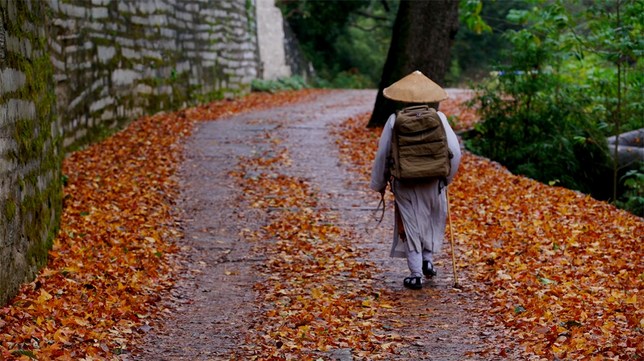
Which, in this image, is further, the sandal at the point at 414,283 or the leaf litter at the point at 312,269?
the sandal at the point at 414,283

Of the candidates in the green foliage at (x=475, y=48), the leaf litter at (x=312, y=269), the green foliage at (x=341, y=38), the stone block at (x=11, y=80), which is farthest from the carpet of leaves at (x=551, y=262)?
the green foliage at (x=475, y=48)

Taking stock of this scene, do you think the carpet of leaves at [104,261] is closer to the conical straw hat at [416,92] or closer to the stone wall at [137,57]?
the stone wall at [137,57]

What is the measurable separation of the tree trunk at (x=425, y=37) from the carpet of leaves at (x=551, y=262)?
2959 mm

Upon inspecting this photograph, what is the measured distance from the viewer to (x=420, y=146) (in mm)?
7641

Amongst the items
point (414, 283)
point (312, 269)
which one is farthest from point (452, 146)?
point (312, 269)

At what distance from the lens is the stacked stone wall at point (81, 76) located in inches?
260

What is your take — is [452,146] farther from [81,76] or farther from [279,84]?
[279,84]

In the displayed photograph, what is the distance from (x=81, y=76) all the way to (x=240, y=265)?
575 cm

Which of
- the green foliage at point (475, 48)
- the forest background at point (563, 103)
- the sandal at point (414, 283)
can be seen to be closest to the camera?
the sandal at point (414, 283)

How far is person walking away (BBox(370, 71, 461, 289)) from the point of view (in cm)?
761

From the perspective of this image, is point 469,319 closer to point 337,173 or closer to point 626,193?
point 337,173

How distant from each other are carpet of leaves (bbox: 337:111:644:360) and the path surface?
33 cm

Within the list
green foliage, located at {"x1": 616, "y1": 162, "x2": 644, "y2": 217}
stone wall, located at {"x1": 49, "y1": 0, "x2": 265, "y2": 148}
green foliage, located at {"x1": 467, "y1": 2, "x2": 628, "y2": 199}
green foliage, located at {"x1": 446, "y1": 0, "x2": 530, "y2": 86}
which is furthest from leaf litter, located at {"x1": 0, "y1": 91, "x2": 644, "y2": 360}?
green foliage, located at {"x1": 446, "y1": 0, "x2": 530, "y2": 86}

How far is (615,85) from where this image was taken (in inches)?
543
